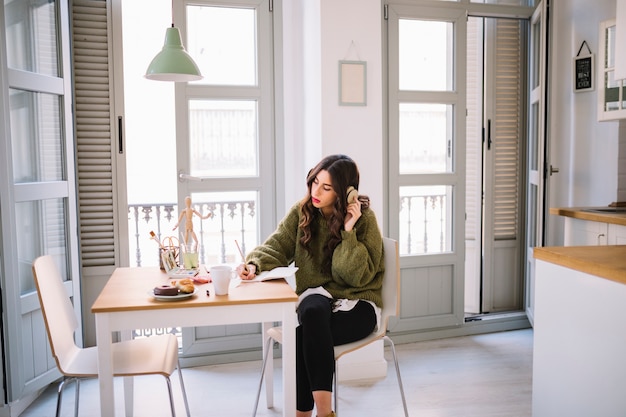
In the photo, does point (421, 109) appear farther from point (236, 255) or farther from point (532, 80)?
point (236, 255)

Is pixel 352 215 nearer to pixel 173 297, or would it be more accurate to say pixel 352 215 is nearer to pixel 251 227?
pixel 173 297

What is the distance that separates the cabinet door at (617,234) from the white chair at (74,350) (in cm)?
227

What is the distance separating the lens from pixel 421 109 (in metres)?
3.86

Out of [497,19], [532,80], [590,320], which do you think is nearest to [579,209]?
[532,80]

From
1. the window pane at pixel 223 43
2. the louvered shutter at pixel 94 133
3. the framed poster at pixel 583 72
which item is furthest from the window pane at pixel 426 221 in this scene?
the louvered shutter at pixel 94 133

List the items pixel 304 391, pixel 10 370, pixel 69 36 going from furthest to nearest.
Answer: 1. pixel 69 36
2. pixel 10 370
3. pixel 304 391

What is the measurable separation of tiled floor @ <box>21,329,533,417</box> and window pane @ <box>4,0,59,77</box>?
5.67 ft

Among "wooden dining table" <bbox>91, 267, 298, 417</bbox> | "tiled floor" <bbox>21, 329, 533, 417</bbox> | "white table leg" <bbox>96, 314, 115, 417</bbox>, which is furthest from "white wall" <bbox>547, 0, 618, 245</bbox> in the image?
"white table leg" <bbox>96, 314, 115, 417</bbox>

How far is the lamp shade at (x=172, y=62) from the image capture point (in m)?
2.45

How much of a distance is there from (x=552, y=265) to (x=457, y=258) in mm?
2121

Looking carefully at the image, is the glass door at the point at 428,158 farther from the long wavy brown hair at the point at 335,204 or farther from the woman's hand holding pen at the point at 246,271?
the woman's hand holding pen at the point at 246,271

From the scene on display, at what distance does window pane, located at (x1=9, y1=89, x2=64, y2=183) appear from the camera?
9.43 ft

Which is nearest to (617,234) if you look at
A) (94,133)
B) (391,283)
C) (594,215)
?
(594,215)

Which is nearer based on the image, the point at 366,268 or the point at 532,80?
the point at 366,268
